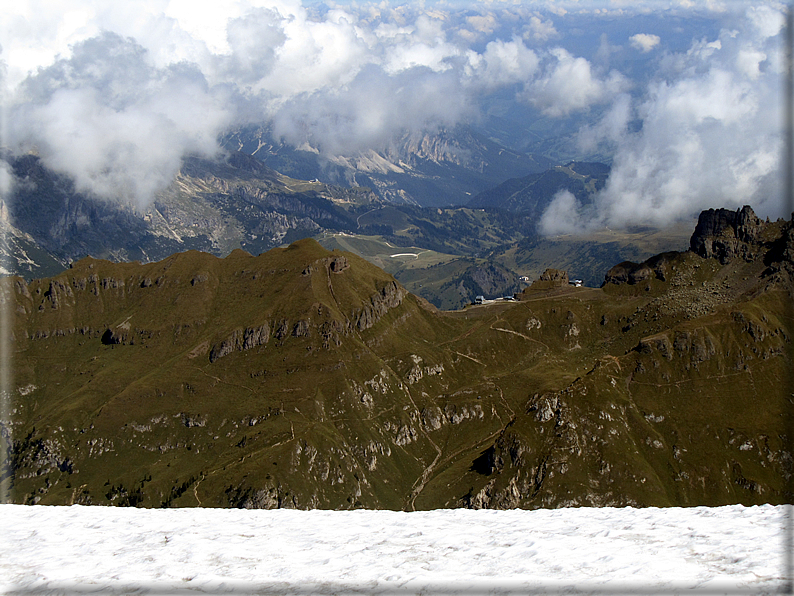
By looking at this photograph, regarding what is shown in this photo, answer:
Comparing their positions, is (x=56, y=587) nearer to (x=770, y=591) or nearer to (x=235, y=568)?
(x=235, y=568)

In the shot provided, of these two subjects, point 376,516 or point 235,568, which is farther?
point 376,516

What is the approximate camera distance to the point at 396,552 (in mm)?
25828

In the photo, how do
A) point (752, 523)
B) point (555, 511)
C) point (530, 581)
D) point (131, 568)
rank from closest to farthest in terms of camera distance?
point (530, 581)
point (131, 568)
point (752, 523)
point (555, 511)

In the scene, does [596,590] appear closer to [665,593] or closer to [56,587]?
[665,593]

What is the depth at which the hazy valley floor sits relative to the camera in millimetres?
22297

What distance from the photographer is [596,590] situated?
70.0 feet

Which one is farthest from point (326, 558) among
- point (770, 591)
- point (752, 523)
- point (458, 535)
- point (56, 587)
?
point (752, 523)

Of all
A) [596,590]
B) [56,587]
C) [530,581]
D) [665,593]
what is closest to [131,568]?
[56,587]

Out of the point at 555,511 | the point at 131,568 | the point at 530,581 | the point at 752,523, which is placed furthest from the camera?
the point at 555,511

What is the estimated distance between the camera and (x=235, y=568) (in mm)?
24359

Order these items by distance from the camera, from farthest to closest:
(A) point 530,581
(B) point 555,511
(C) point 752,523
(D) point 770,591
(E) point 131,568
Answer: (B) point 555,511 < (C) point 752,523 < (E) point 131,568 < (A) point 530,581 < (D) point 770,591

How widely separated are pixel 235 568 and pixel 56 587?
6.22 metres

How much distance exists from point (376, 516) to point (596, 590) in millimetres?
13743

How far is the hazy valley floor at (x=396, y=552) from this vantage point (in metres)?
22.3
